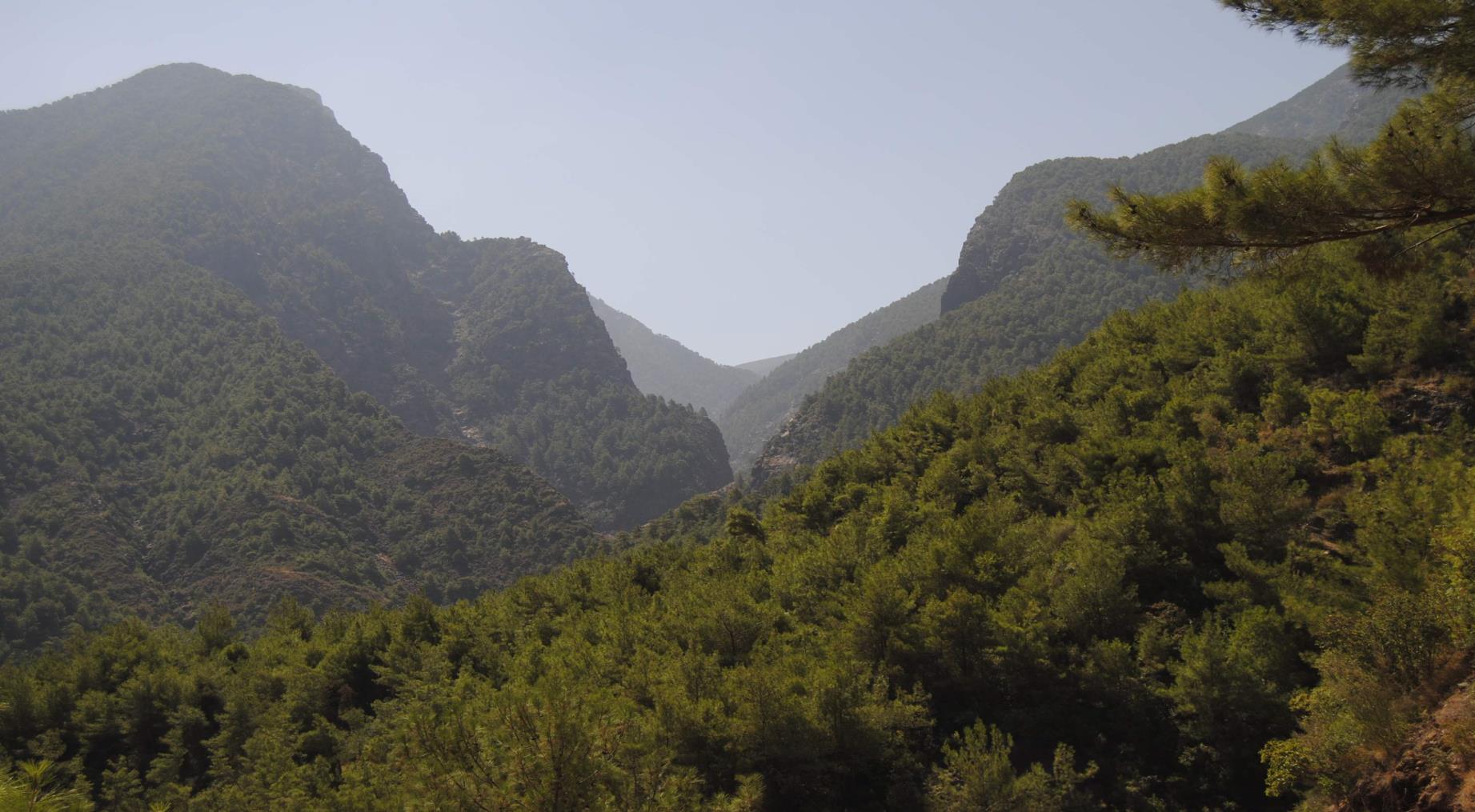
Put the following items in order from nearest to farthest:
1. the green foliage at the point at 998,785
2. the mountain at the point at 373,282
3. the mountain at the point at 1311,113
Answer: the green foliage at the point at 998,785
the mountain at the point at 1311,113
the mountain at the point at 373,282

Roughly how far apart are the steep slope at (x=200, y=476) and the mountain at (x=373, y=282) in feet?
77.4

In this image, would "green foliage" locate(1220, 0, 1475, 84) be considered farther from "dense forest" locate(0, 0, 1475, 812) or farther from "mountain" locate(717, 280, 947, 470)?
"mountain" locate(717, 280, 947, 470)

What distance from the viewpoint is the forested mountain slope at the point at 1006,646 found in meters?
10.8

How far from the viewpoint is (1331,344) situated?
24.1m

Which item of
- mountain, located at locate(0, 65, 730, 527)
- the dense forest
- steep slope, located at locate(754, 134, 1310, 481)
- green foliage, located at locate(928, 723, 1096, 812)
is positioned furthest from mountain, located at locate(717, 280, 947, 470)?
green foliage, located at locate(928, 723, 1096, 812)

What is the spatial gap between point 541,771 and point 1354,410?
67.8 feet

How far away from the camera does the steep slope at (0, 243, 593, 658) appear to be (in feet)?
214

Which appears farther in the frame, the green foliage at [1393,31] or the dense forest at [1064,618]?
the dense forest at [1064,618]

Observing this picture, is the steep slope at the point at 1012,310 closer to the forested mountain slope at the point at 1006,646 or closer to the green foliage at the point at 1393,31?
the forested mountain slope at the point at 1006,646

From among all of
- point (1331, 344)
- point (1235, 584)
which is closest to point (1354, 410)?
point (1331, 344)

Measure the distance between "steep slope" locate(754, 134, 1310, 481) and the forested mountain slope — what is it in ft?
193

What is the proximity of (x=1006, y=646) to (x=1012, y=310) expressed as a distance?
8702cm

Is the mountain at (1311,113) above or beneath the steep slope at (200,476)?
above

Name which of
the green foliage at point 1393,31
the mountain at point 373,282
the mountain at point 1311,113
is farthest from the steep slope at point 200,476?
the mountain at point 1311,113
